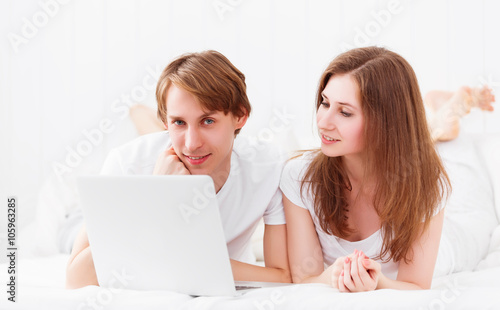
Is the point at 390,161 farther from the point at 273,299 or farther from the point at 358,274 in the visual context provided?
the point at 273,299

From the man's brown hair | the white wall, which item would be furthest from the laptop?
the white wall

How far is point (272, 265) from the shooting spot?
139 centimetres

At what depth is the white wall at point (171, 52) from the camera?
254 centimetres

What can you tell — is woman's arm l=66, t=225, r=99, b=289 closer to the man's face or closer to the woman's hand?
the man's face

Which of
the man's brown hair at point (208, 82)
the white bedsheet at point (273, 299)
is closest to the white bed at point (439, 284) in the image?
the white bedsheet at point (273, 299)

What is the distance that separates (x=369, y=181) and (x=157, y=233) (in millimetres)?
645

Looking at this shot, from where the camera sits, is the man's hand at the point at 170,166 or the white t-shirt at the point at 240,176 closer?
the man's hand at the point at 170,166

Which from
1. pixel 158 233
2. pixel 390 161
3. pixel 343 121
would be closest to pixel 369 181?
pixel 390 161

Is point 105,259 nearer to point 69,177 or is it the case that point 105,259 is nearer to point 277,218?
point 277,218

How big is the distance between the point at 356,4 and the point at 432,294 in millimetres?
1883

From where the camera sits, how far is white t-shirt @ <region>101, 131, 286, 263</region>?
144cm

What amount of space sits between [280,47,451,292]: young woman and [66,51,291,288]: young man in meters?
0.07

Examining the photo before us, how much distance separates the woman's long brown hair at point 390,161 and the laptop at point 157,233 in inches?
17.7

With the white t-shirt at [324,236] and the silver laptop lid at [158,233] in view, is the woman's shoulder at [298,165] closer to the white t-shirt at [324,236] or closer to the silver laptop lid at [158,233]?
the white t-shirt at [324,236]
